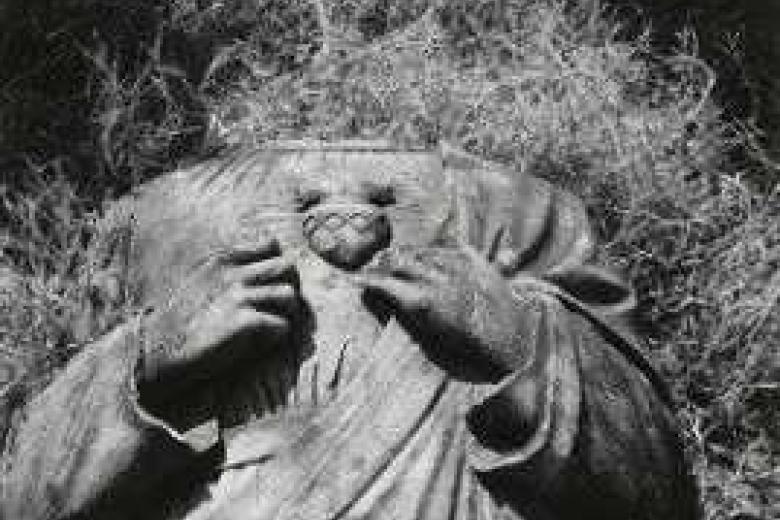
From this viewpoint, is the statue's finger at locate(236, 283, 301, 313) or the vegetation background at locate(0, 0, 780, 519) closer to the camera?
the statue's finger at locate(236, 283, 301, 313)

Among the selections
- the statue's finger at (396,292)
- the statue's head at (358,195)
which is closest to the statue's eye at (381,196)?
the statue's head at (358,195)

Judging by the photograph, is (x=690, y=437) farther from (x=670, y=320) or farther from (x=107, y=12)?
(x=107, y=12)

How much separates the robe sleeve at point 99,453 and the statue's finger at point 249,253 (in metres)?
0.20

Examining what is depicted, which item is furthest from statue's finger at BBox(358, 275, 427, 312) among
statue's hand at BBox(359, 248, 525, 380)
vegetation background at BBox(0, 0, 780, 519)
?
vegetation background at BBox(0, 0, 780, 519)

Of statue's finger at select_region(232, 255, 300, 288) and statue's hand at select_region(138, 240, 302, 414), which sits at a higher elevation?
statue's finger at select_region(232, 255, 300, 288)

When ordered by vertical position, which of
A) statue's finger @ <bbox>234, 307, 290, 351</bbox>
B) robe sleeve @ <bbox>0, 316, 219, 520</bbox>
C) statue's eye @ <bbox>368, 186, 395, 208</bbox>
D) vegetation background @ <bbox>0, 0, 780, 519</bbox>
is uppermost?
statue's eye @ <bbox>368, 186, 395, 208</bbox>

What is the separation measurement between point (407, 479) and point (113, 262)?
935 millimetres

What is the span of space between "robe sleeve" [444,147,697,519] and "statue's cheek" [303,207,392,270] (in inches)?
6.7

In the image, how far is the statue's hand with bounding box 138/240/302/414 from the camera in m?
3.83

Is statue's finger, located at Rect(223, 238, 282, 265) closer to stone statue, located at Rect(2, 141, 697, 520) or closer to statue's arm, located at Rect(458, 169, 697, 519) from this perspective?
stone statue, located at Rect(2, 141, 697, 520)

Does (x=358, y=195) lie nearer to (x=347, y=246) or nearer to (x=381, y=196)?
(x=381, y=196)

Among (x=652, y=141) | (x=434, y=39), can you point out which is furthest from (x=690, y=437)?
(x=434, y=39)

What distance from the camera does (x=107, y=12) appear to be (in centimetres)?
616

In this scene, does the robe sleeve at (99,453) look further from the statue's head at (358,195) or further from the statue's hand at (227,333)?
the statue's head at (358,195)
